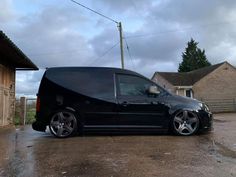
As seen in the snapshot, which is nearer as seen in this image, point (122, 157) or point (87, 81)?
point (122, 157)

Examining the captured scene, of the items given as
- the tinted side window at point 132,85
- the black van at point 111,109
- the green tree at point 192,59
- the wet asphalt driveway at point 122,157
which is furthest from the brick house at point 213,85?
the wet asphalt driveway at point 122,157

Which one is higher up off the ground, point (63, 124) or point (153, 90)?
point (153, 90)

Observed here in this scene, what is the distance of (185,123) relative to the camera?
29.4ft

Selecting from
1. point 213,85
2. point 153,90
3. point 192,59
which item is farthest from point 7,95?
point 192,59

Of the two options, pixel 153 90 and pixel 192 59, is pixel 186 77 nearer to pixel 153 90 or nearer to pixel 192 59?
pixel 192 59

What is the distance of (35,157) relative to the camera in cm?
629

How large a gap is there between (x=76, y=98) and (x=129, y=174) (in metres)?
4.29

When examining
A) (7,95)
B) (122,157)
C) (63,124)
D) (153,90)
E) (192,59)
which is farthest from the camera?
(192,59)

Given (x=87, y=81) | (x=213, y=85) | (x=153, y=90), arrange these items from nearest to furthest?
(x=153, y=90)
(x=87, y=81)
(x=213, y=85)

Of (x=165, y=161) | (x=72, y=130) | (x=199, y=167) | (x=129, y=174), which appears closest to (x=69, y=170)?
(x=129, y=174)

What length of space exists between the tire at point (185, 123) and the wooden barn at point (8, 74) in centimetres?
614

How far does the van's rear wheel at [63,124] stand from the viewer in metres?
8.88

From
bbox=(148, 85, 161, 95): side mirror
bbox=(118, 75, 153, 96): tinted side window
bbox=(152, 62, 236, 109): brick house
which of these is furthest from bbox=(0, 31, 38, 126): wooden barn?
bbox=(152, 62, 236, 109): brick house

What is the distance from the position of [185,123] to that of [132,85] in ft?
5.30
